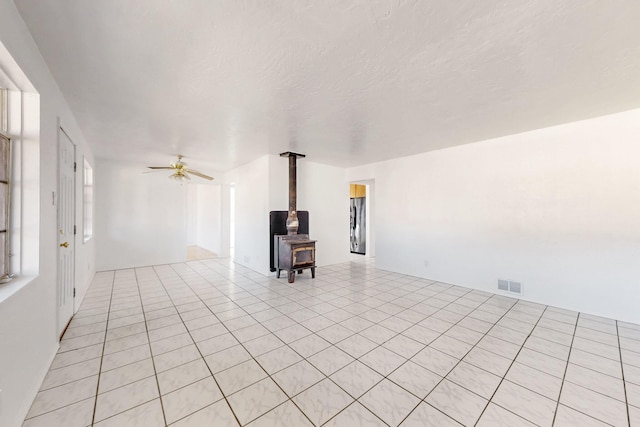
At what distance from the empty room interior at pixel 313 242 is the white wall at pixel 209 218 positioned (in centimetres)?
273

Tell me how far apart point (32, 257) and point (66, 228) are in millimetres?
1344

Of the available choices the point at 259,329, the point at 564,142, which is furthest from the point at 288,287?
the point at 564,142

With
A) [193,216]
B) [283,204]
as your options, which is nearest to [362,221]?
[283,204]

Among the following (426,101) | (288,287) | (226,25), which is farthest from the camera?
(288,287)

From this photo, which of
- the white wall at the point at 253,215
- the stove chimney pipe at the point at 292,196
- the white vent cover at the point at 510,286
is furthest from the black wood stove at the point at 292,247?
the white vent cover at the point at 510,286

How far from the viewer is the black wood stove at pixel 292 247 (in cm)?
440

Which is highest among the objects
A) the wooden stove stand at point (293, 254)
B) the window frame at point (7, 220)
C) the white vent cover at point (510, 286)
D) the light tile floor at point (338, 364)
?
the window frame at point (7, 220)

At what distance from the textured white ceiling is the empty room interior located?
0.02m

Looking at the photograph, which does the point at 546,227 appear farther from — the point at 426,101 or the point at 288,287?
the point at 288,287

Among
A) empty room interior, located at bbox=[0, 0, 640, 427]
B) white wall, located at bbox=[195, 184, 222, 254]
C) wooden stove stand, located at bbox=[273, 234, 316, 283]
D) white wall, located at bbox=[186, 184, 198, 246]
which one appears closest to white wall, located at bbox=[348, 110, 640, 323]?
empty room interior, located at bbox=[0, 0, 640, 427]

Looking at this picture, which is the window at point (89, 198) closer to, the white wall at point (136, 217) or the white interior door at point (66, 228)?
the white wall at point (136, 217)

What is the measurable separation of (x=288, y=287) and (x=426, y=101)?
3343 mm

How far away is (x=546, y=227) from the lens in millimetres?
3352

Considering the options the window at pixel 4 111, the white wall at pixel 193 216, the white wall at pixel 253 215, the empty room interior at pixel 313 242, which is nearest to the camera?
the empty room interior at pixel 313 242
